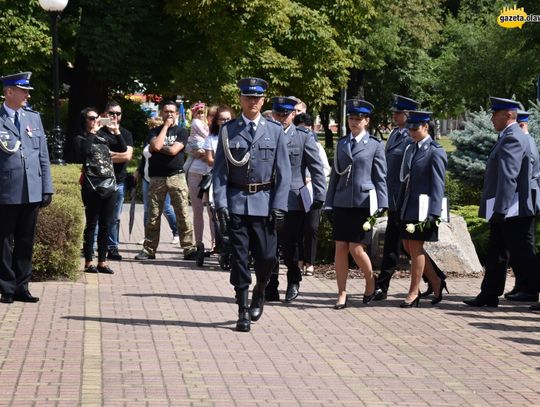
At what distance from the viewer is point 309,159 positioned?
12258mm

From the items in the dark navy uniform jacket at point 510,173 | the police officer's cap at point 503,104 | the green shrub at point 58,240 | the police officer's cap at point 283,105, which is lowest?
the green shrub at point 58,240

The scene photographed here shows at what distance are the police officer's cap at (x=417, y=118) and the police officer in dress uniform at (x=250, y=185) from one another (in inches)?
72.5

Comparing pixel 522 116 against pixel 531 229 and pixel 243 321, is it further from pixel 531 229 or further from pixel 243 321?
pixel 243 321

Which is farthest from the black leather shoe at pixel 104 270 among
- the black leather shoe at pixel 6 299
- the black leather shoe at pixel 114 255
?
the black leather shoe at pixel 6 299

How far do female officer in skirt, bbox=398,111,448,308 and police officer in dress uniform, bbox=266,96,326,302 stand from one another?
0.84 meters

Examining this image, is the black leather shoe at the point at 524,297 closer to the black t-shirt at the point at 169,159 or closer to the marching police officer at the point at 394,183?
the marching police officer at the point at 394,183

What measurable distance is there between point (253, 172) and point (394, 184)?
2.44 meters

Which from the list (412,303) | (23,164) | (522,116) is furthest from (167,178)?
(522,116)

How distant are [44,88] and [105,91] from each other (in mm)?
2080

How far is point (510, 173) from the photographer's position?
37.6ft

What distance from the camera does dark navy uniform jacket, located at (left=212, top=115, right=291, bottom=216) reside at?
10.1 metres

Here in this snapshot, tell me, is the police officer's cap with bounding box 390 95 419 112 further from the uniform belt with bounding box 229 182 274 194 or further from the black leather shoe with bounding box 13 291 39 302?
the black leather shoe with bounding box 13 291 39 302

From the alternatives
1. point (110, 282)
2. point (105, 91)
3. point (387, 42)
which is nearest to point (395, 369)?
point (110, 282)

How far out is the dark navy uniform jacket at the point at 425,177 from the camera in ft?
37.7
